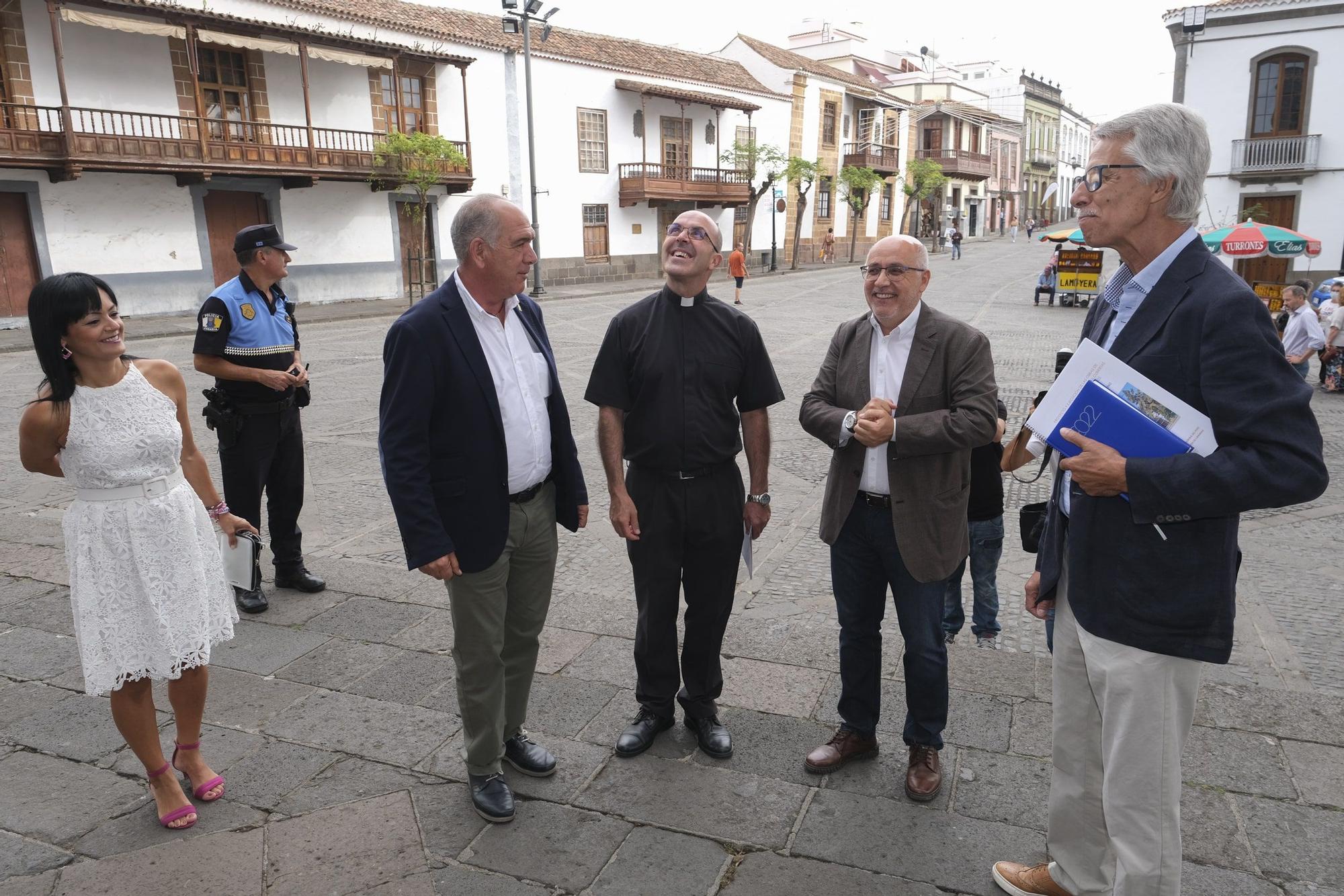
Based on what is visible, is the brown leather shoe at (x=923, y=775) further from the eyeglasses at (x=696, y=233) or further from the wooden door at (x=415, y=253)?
the wooden door at (x=415, y=253)

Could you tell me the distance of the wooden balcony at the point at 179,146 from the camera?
17.4 metres

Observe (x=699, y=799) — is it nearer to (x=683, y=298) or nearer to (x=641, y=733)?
(x=641, y=733)

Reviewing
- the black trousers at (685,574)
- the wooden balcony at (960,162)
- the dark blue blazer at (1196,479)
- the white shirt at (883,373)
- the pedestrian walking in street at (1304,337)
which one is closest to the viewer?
the dark blue blazer at (1196,479)

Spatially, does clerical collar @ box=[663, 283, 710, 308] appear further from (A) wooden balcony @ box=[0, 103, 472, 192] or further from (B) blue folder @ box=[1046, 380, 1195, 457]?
(A) wooden balcony @ box=[0, 103, 472, 192]

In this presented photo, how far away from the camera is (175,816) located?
2.79 meters

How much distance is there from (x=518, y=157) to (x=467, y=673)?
26501mm

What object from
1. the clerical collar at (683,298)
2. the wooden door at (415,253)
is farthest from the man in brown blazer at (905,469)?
the wooden door at (415,253)

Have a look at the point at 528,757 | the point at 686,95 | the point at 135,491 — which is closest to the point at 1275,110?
the point at 686,95

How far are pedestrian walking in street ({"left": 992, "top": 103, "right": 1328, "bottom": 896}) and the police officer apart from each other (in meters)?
3.72

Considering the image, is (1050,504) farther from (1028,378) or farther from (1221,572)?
(1028,378)

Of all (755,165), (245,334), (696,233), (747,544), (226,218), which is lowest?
(747,544)

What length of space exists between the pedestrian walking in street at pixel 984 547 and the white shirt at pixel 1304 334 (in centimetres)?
861

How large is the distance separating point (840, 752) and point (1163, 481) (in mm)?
1623

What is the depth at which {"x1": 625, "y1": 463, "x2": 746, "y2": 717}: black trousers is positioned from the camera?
3170 mm
